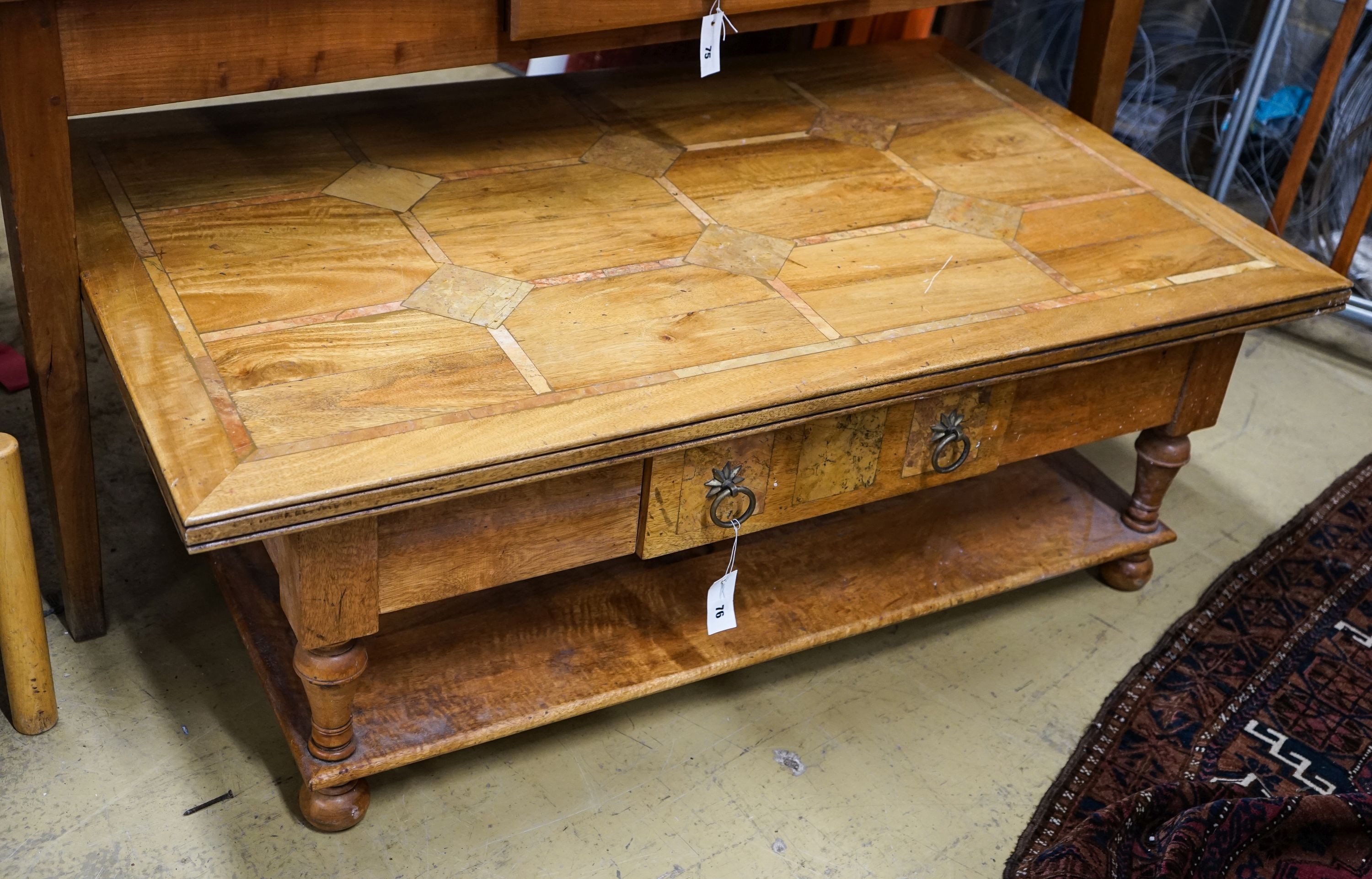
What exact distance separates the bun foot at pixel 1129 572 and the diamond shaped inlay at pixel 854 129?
78cm

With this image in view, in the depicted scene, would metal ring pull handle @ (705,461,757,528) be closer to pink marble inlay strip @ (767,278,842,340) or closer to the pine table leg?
pink marble inlay strip @ (767,278,842,340)

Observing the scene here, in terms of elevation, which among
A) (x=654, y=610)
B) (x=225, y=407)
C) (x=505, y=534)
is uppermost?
(x=225, y=407)

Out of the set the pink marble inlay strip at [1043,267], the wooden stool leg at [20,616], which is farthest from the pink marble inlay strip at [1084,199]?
the wooden stool leg at [20,616]

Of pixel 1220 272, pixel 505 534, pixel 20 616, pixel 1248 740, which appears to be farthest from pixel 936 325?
pixel 20 616

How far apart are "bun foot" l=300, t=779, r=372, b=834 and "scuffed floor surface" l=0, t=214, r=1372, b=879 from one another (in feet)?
0.07

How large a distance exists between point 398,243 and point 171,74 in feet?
1.09

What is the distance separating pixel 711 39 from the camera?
1884mm

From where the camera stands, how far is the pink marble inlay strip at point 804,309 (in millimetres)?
1659

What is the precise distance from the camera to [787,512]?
1.72 metres

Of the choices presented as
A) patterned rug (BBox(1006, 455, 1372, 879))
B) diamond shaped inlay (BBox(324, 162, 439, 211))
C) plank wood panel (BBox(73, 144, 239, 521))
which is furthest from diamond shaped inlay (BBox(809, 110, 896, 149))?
plank wood panel (BBox(73, 144, 239, 521))

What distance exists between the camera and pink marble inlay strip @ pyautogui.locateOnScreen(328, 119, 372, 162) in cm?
190

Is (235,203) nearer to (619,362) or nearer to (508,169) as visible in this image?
(508,169)

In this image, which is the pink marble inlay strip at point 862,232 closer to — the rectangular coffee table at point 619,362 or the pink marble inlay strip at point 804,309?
the rectangular coffee table at point 619,362

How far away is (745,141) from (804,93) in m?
0.24
